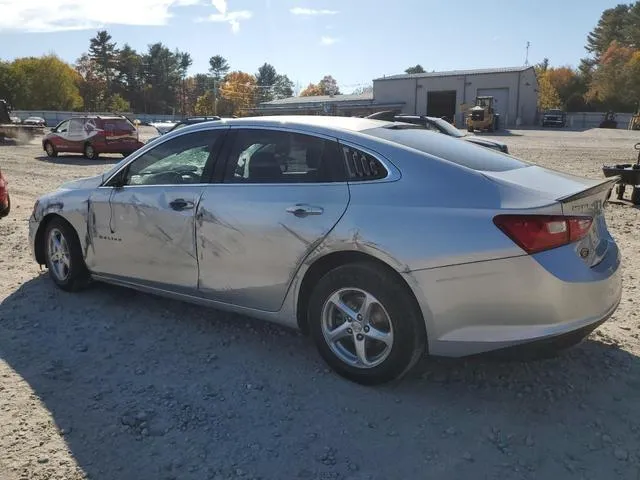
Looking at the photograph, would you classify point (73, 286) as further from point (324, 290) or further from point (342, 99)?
point (342, 99)

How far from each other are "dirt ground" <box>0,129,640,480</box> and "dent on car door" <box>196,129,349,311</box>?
529 millimetres

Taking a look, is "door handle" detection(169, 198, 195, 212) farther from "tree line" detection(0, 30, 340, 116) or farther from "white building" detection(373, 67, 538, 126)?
"tree line" detection(0, 30, 340, 116)

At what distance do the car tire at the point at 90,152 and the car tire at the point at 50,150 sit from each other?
1622mm

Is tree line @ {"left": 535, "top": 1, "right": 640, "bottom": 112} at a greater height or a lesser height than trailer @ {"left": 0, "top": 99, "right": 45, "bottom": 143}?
greater

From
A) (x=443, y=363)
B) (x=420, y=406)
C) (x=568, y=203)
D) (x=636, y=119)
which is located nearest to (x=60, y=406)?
(x=420, y=406)

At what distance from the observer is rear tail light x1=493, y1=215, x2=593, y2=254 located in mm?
2904

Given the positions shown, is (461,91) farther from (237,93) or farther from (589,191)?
(589,191)

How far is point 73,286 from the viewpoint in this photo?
16.6ft

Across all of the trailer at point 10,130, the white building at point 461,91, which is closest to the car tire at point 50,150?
the trailer at point 10,130

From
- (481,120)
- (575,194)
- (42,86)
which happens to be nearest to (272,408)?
(575,194)

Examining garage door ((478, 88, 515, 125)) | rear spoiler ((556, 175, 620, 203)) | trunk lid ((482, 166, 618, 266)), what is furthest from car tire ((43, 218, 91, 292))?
garage door ((478, 88, 515, 125))

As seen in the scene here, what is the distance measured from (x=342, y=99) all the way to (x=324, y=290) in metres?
75.0

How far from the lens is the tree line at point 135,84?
86812 mm

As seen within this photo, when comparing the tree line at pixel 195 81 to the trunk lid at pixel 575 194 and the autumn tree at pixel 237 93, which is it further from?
the trunk lid at pixel 575 194
